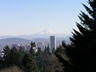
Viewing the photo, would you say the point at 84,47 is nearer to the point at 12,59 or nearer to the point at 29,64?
the point at 29,64

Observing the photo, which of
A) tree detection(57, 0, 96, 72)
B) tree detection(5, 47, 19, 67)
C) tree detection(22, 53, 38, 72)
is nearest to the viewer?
tree detection(57, 0, 96, 72)

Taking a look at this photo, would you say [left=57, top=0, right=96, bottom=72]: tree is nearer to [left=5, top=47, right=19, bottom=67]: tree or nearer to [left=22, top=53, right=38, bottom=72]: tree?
[left=22, top=53, right=38, bottom=72]: tree

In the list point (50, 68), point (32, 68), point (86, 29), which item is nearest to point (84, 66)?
point (86, 29)

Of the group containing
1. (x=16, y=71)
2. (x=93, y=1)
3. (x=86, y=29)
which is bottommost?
(x=16, y=71)

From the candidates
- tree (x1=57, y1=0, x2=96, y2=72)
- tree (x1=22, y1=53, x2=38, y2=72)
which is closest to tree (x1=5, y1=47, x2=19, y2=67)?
tree (x1=22, y1=53, x2=38, y2=72)

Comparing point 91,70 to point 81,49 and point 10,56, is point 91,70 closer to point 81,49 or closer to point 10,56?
point 81,49

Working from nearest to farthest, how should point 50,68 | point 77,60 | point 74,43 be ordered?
1. point 77,60
2. point 74,43
3. point 50,68

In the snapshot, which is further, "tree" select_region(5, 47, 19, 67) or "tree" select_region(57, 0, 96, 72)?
"tree" select_region(5, 47, 19, 67)

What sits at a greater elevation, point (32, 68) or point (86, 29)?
point (86, 29)

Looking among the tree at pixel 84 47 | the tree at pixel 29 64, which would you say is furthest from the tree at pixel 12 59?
the tree at pixel 84 47
